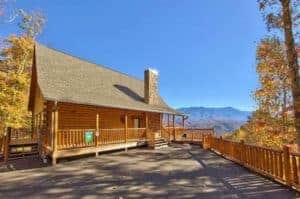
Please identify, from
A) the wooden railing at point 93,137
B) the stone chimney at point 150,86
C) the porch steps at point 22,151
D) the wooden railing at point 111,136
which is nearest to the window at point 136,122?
the stone chimney at point 150,86

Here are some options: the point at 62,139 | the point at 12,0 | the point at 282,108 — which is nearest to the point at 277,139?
the point at 282,108

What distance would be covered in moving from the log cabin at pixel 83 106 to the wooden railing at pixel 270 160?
25.8ft

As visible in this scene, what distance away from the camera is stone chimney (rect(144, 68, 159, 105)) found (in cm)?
2603

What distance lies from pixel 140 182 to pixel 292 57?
6822 millimetres

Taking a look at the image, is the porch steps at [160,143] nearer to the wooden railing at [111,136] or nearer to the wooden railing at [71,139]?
the wooden railing at [111,136]

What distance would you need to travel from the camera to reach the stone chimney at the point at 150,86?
26031 mm

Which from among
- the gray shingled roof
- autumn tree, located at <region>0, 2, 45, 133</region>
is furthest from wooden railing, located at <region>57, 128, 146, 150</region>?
autumn tree, located at <region>0, 2, 45, 133</region>

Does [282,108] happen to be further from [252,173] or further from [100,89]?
[100,89]

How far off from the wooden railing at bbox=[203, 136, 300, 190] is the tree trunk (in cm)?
116

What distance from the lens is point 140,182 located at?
385 inches

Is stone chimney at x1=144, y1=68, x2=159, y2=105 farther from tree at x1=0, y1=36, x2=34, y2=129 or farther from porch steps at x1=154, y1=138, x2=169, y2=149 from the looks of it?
tree at x1=0, y1=36, x2=34, y2=129

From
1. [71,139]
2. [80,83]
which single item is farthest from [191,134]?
[71,139]

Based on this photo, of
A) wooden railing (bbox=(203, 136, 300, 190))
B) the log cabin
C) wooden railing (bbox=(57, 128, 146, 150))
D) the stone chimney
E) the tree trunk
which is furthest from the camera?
the stone chimney

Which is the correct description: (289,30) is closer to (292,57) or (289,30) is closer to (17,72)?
(292,57)
